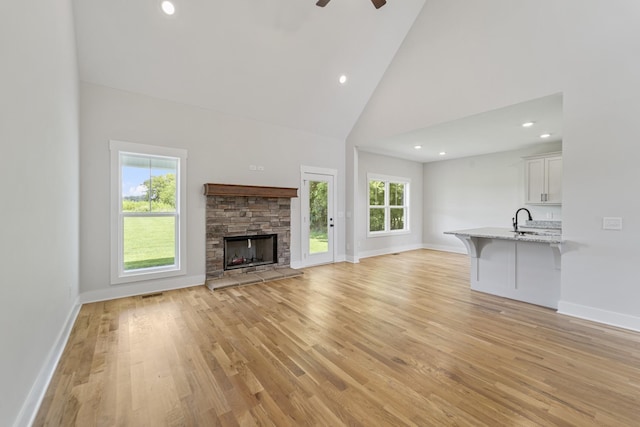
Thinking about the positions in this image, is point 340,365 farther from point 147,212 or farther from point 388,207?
point 388,207

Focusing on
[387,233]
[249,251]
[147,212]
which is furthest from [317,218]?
[147,212]

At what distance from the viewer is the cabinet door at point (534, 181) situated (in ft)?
18.6

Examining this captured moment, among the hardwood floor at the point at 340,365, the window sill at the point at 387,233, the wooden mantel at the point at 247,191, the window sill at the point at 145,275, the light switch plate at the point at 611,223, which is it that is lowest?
the hardwood floor at the point at 340,365

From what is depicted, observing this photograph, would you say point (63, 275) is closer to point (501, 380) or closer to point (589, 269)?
point (501, 380)

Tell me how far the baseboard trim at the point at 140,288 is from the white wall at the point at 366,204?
3.72 m

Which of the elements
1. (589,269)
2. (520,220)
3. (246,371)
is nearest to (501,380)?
(246,371)

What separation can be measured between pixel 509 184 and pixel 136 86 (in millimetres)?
8236

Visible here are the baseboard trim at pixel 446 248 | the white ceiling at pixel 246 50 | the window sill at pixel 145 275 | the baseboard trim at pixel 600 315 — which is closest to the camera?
the baseboard trim at pixel 600 315

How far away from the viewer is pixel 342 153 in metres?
6.55

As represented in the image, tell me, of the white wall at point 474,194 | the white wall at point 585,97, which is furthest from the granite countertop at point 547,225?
the white wall at point 585,97

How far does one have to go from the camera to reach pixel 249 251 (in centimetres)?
529

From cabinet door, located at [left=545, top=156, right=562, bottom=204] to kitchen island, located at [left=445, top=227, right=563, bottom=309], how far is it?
2.34m

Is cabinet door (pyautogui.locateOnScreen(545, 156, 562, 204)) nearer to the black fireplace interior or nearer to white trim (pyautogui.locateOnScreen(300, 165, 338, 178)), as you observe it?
white trim (pyautogui.locateOnScreen(300, 165, 338, 178))

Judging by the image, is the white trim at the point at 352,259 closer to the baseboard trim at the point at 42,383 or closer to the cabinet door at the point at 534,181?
the cabinet door at the point at 534,181
